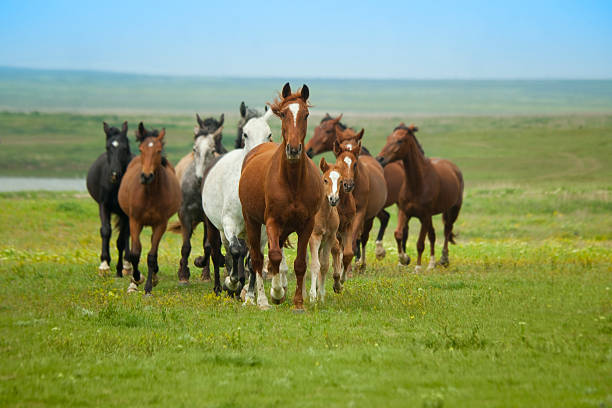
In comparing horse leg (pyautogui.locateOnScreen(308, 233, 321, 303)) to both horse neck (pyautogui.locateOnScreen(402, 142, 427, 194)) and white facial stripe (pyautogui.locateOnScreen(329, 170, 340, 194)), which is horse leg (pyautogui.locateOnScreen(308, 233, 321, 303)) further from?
horse neck (pyautogui.locateOnScreen(402, 142, 427, 194))

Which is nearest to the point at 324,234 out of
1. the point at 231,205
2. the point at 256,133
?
the point at 231,205

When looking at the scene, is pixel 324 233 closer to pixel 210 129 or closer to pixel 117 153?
pixel 210 129

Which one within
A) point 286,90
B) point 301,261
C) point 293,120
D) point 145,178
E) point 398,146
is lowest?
point 301,261

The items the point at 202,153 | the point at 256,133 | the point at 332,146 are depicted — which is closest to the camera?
the point at 256,133

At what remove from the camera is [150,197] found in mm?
14086

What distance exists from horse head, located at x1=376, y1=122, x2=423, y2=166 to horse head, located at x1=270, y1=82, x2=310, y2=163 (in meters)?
7.31

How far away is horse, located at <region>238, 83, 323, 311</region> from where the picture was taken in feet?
34.4

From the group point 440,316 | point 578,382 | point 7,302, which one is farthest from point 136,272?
point 578,382

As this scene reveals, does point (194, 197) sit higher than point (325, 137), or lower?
lower

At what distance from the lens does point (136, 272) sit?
14.5m

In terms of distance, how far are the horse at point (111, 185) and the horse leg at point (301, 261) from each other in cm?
632

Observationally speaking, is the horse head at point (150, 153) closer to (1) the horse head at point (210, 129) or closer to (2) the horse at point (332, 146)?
(1) the horse head at point (210, 129)

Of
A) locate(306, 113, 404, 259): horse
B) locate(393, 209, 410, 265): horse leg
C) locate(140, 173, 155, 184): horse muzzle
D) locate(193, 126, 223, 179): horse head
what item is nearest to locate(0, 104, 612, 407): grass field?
locate(393, 209, 410, 265): horse leg

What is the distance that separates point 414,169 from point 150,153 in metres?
6.91
